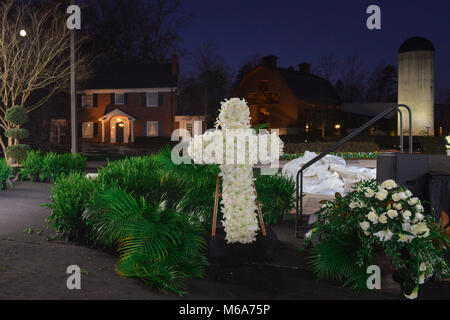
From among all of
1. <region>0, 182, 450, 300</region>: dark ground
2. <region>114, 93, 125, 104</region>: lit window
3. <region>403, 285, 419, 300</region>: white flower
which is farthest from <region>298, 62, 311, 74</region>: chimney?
<region>403, 285, 419, 300</region>: white flower

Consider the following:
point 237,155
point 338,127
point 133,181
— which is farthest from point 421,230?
point 338,127

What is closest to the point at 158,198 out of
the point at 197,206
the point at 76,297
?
the point at 197,206

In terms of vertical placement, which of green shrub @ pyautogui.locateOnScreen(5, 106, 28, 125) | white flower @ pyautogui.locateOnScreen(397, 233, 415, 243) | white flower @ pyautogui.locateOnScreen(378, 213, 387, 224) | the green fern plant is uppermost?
green shrub @ pyautogui.locateOnScreen(5, 106, 28, 125)

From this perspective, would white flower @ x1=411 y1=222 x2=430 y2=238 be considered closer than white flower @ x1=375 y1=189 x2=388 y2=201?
Yes

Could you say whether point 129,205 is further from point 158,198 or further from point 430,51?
point 430,51

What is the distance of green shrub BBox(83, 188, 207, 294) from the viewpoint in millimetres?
5273

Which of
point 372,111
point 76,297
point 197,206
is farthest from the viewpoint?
point 372,111

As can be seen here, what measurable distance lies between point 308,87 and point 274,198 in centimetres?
4033

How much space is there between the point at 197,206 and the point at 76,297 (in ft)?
10.4

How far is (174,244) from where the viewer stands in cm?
575

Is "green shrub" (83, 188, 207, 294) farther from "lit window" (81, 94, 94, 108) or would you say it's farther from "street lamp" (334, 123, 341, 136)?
"lit window" (81, 94, 94, 108)

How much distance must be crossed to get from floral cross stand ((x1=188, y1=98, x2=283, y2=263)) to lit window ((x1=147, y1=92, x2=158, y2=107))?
127 ft

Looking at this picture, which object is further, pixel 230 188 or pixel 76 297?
pixel 230 188

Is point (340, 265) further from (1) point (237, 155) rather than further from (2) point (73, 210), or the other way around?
(2) point (73, 210)
